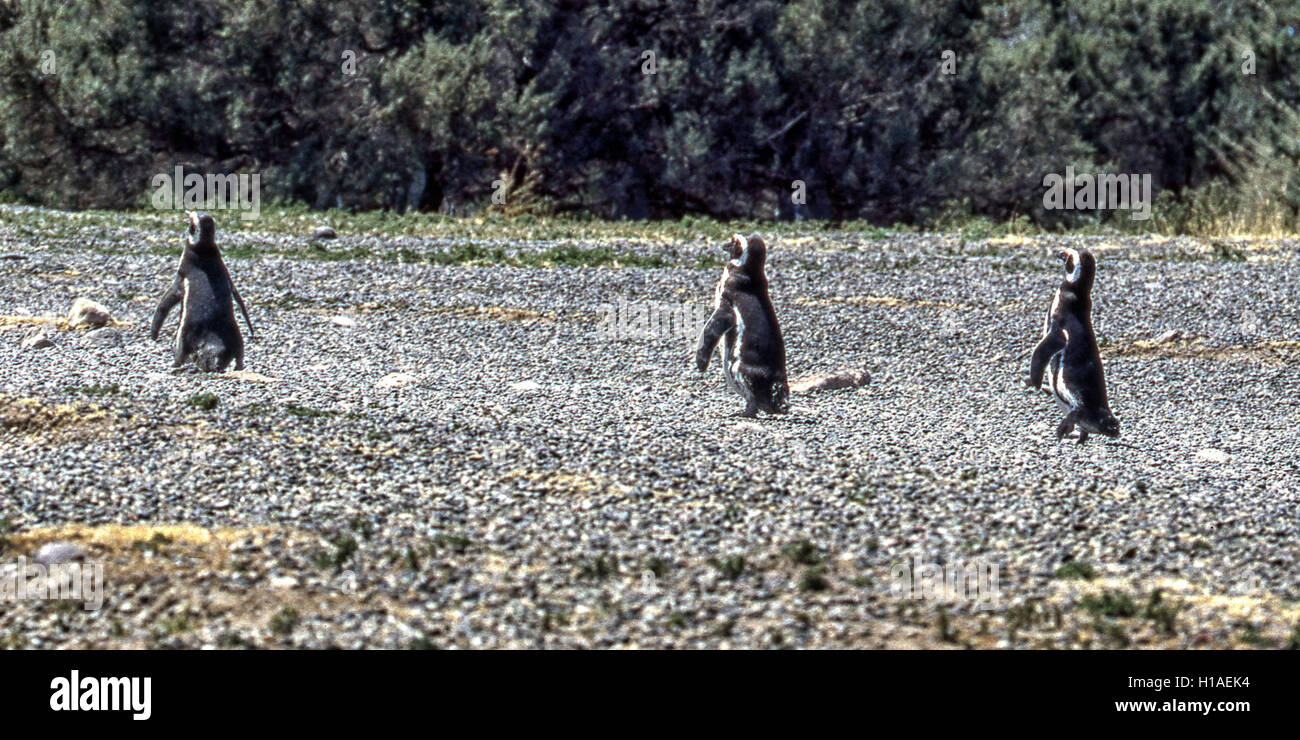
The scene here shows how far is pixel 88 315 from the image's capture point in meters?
11.9

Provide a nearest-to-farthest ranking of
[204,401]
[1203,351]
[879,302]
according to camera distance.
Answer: [204,401] < [1203,351] < [879,302]

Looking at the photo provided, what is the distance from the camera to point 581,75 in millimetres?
23781

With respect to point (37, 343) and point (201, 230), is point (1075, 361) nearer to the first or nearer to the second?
point (201, 230)

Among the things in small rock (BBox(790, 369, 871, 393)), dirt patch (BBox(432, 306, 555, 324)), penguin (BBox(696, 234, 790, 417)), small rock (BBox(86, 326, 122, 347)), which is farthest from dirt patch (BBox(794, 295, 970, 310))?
small rock (BBox(86, 326, 122, 347))

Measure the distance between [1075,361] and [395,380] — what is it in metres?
3.92

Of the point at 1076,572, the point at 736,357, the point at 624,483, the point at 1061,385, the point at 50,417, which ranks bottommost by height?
the point at 1076,572

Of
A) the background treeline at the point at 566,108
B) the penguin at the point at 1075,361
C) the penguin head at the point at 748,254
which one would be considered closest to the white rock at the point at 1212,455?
the penguin at the point at 1075,361

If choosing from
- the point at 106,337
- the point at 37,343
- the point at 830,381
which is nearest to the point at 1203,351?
the point at 830,381

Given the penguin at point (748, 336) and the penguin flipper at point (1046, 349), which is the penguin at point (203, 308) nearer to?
the penguin at point (748, 336)

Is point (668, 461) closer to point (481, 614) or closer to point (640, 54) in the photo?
point (481, 614)

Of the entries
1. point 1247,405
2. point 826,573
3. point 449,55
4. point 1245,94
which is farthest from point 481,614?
point 1245,94

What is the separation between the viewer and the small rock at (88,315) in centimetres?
1184

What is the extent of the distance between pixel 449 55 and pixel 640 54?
302cm
